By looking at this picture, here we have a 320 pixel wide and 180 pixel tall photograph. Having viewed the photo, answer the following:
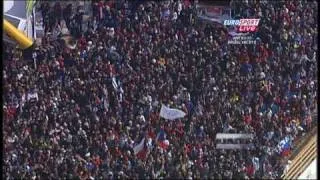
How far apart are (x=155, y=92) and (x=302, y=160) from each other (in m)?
6.24

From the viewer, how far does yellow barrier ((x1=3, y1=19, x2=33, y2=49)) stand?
95.3 feet

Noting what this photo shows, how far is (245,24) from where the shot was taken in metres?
30.5

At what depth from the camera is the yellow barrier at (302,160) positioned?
851 inches

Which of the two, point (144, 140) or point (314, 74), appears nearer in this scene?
point (144, 140)

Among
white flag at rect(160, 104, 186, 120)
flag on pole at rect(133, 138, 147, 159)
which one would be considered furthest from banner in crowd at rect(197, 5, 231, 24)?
flag on pole at rect(133, 138, 147, 159)

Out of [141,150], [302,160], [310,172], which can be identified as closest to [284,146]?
[302,160]

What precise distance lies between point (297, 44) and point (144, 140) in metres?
5.93

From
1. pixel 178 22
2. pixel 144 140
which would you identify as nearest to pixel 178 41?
pixel 178 22

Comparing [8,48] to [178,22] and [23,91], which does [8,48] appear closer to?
[23,91]

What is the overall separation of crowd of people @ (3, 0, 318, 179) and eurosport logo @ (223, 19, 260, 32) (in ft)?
0.98

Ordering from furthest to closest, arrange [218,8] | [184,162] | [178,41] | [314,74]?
1. [218,8]
2. [178,41]
3. [314,74]
4. [184,162]

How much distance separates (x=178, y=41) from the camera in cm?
2969

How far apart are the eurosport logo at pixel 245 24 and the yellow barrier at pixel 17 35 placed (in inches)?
228

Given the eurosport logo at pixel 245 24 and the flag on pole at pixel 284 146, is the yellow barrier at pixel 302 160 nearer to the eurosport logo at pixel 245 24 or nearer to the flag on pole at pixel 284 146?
the flag on pole at pixel 284 146
